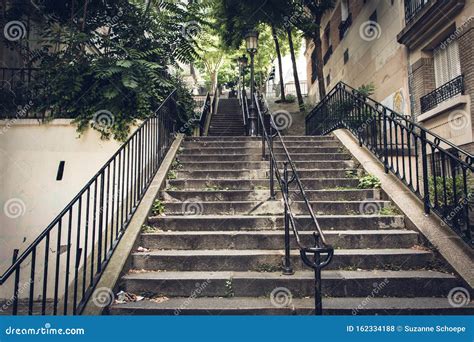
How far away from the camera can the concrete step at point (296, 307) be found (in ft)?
9.89

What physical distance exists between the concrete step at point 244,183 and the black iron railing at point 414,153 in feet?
2.75

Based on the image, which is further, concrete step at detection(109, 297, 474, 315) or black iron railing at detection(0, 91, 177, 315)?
black iron railing at detection(0, 91, 177, 315)

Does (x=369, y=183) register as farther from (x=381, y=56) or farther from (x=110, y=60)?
(x=381, y=56)

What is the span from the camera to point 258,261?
3.78m

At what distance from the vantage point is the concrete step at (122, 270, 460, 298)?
11.0 ft

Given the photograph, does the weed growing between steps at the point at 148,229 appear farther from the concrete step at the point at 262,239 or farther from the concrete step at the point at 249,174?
the concrete step at the point at 249,174

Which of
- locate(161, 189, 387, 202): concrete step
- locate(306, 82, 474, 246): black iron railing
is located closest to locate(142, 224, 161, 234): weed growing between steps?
locate(161, 189, 387, 202): concrete step

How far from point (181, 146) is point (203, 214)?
2.77 meters

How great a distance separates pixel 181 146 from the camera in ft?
23.8

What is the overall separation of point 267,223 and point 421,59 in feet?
24.6

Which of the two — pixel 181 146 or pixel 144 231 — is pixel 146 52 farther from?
pixel 144 231

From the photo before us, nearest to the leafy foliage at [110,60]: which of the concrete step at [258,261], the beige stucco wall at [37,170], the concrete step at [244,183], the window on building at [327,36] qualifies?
the beige stucco wall at [37,170]

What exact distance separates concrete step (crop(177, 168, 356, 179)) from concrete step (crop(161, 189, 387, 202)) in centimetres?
76

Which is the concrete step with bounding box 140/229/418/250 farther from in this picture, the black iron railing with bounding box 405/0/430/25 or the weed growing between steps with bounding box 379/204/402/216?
the black iron railing with bounding box 405/0/430/25
